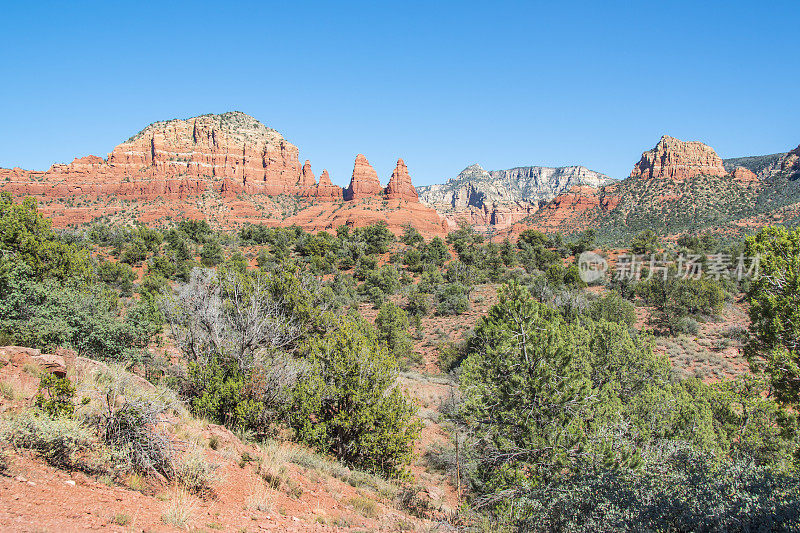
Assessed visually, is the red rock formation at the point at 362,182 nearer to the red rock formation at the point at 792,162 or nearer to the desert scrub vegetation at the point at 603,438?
the red rock formation at the point at 792,162

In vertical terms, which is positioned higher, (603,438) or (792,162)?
(792,162)

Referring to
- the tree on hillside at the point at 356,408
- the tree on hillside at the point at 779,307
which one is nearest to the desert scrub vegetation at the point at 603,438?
the tree on hillside at the point at 779,307

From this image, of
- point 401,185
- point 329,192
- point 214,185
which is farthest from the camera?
point 329,192

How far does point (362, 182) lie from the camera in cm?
11069

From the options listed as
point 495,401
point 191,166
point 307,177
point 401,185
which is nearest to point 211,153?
point 191,166

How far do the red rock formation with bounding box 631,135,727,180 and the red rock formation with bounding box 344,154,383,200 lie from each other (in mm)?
71618

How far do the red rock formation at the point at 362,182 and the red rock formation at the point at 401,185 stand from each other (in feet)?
14.6

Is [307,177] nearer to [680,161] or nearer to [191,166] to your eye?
[191,166]

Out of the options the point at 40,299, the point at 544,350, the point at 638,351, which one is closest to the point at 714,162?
the point at 638,351

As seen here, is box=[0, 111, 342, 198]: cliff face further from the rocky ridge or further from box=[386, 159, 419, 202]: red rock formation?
the rocky ridge

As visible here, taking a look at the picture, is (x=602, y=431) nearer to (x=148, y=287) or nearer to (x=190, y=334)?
(x=190, y=334)

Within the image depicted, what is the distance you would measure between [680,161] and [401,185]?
71.8 metres

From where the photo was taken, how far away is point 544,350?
9688mm

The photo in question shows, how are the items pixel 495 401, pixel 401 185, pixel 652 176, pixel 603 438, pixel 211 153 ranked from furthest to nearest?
pixel 211 153, pixel 401 185, pixel 652 176, pixel 495 401, pixel 603 438
